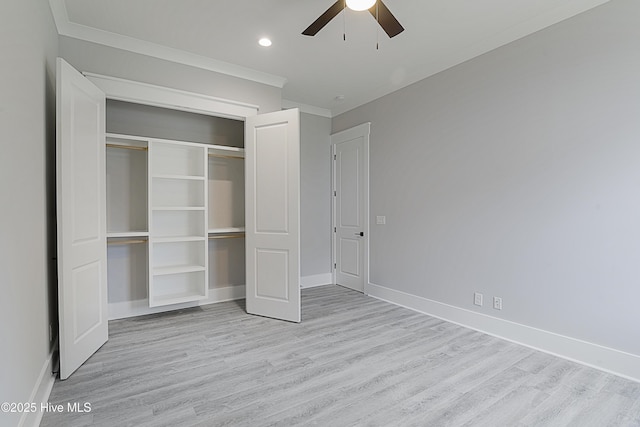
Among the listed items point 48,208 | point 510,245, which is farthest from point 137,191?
point 510,245

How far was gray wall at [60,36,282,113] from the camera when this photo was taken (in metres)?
2.98

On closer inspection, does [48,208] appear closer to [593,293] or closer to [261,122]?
[261,122]

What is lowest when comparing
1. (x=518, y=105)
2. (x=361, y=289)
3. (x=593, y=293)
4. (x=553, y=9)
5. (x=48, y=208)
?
(x=361, y=289)

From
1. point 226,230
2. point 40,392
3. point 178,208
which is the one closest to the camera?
point 40,392

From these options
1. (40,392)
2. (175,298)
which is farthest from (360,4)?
(175,298)

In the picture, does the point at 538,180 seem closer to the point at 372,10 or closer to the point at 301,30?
the point at 372,10

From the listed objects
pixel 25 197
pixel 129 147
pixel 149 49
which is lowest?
pixel 25 197

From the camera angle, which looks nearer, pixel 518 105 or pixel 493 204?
pixel 518 105

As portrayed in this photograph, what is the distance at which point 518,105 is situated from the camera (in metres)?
2.97

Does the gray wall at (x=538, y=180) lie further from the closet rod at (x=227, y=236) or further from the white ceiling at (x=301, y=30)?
the closet rod at (x=227, y=236)

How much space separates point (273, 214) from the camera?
3.63m

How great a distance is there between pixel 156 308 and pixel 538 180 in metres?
4.37

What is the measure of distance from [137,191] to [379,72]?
10.8ft

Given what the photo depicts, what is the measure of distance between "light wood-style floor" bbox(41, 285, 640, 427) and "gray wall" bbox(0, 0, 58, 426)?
54 centimetres
